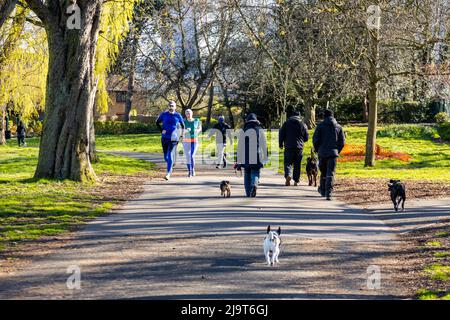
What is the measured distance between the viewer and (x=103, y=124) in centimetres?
6619

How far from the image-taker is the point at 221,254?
408 inches

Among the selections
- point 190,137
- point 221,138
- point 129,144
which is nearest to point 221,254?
point 190,137

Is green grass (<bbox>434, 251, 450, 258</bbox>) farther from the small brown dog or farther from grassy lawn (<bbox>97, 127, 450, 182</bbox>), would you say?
grassy lawn (<bbox>97, 127, 450, 182</bbox>)

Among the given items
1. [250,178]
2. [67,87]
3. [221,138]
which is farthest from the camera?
[221,138]

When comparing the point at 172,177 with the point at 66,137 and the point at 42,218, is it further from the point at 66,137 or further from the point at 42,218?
the point at 42,218

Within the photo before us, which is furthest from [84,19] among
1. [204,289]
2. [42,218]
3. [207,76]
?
[207,76]

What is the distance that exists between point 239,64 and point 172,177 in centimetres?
2988

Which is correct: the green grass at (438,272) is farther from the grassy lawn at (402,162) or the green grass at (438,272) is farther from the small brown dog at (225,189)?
the grassy lawn at (402,162)

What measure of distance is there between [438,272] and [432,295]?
1.40m

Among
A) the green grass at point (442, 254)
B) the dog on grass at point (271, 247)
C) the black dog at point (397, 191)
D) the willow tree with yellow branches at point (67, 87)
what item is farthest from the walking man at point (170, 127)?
the dog on grass at point (271, 247)

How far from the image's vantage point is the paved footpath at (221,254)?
8359 millimetres

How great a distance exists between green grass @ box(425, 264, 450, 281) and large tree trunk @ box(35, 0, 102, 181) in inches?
453

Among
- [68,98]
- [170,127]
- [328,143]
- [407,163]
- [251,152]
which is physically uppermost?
[68,98]

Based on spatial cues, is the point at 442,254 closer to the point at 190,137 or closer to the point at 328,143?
the point at 328,143
